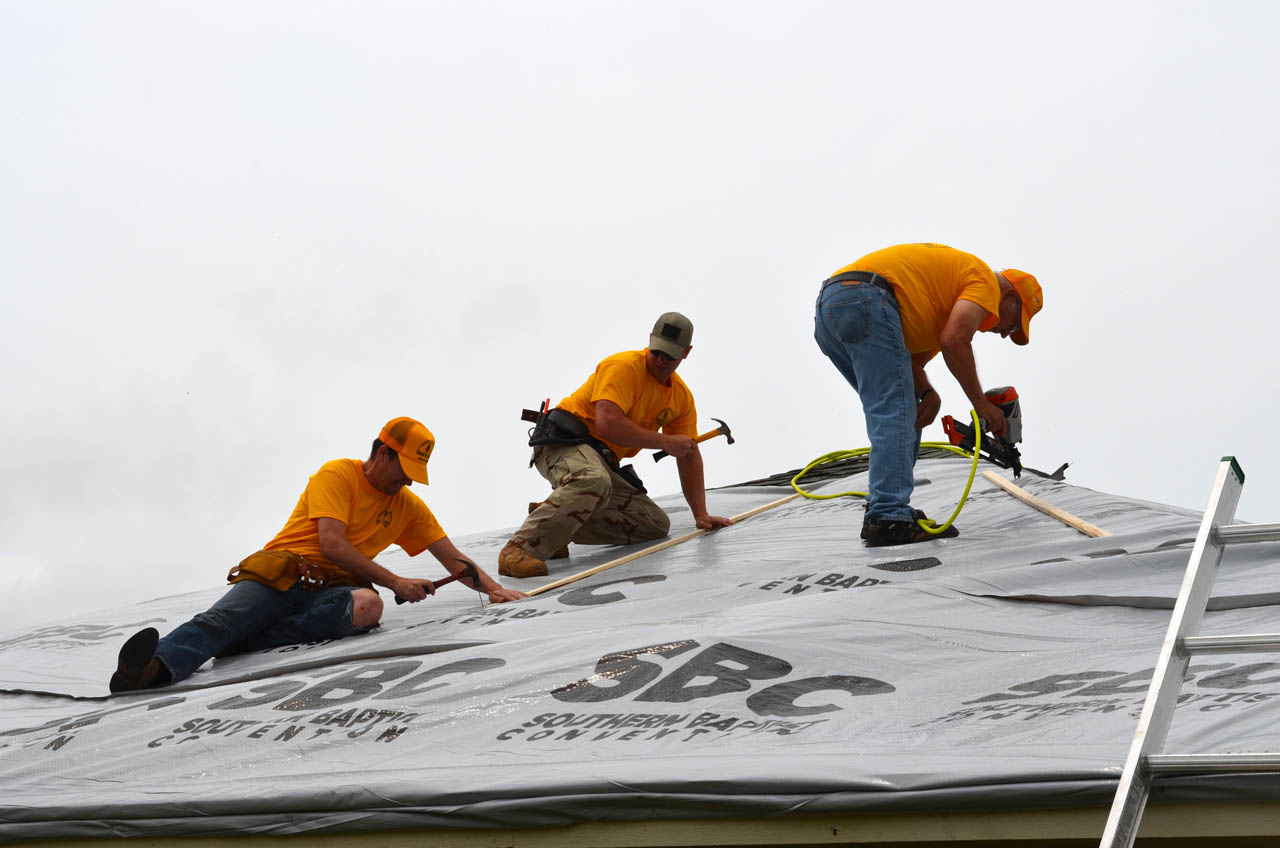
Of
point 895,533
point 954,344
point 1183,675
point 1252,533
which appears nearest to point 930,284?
point 954,344

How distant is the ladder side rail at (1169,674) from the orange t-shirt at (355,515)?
2523 millimetres

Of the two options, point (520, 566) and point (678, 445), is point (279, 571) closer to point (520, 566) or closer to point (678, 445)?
point (520, 566)

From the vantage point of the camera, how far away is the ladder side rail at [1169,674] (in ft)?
4.28

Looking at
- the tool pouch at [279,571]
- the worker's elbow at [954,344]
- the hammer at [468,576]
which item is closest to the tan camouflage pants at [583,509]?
the hammer at [468,576]

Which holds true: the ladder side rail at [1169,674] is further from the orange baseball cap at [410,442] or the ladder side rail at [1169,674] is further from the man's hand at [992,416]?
the orange baseball cap at [410,442]

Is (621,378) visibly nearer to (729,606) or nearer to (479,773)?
(729,606)

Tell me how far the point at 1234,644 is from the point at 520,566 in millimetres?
2966

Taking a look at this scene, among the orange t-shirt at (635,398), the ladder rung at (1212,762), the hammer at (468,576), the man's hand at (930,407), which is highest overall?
the orange t-shirt at (635,398)

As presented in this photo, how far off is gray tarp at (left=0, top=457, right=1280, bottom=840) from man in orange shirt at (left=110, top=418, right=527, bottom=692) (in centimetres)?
10

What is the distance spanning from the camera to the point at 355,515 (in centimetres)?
358

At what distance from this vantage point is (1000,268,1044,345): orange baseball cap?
12.3 ft

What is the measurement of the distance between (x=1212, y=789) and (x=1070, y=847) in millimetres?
233

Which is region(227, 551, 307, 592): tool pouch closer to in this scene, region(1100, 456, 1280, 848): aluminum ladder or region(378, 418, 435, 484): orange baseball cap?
region(378, 418, 435, 484): orange baseball cap

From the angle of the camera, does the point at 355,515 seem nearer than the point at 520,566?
Yes
